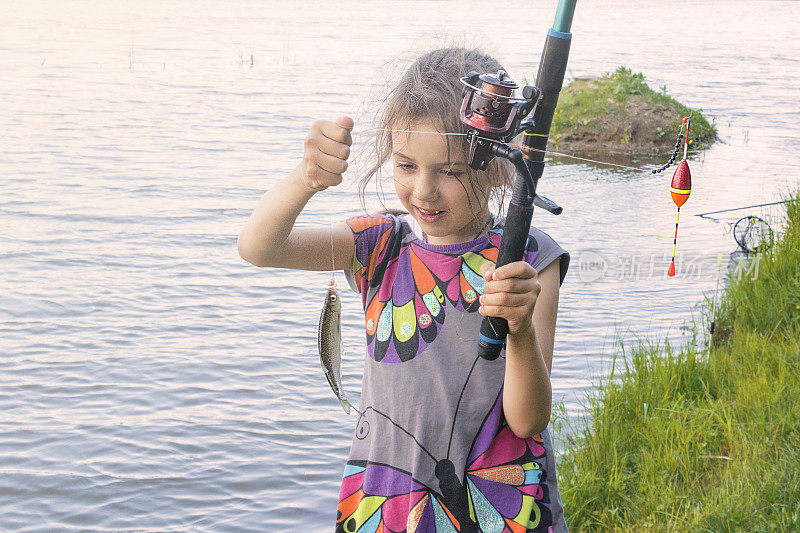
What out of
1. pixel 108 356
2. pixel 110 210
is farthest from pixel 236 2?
pixel 108 356

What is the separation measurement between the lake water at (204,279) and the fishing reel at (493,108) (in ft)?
2.22

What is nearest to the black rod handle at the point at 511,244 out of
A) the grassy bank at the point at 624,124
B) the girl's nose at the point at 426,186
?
the girl's nose at the point at 426,186

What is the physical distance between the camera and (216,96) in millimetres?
16812

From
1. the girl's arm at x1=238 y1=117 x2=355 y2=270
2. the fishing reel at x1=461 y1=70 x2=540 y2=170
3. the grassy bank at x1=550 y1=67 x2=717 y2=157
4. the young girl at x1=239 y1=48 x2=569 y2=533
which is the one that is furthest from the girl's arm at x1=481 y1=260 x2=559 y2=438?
the grassy bank at x1=550 y1=67 x2=717 y2=157

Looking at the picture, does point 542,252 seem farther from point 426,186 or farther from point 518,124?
point 518,124

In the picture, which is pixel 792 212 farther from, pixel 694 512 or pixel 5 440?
pixel 5 440

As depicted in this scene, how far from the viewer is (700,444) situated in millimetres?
3725

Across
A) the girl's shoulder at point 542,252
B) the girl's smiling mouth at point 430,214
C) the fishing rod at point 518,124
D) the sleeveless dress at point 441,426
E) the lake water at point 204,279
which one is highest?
the fishing rod at point 518,124

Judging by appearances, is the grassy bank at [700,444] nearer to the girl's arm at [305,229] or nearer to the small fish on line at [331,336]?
the small fish on line at [331,336]

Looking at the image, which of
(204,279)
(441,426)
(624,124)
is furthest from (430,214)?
(624,124)

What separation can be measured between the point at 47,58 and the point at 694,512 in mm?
19549

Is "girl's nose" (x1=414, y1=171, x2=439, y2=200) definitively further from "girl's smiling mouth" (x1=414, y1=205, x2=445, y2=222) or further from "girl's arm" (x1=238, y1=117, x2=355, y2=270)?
"girl's arm" (x1=238, y1=117, x2=355, y2=270)

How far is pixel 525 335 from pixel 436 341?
421 mm

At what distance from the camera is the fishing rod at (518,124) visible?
5.42 ft
